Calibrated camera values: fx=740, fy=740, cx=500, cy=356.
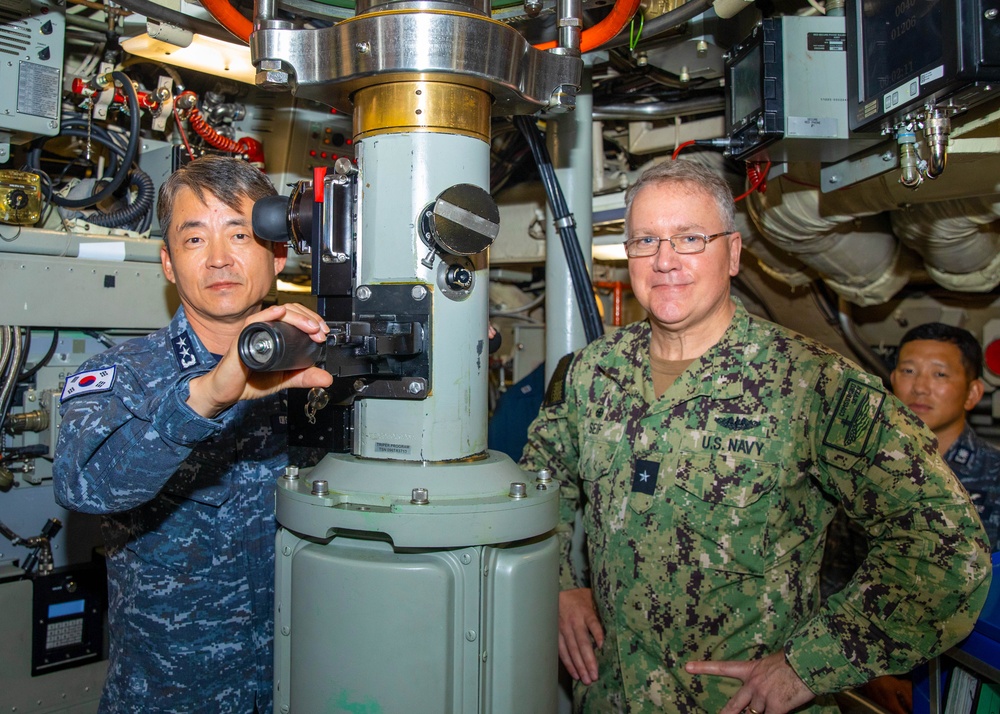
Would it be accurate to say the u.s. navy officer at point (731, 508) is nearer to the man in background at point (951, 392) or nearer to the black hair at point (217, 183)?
the black hair at point (217, 183)

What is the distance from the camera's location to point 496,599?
118 cm

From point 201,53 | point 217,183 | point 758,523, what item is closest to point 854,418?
point 758,523

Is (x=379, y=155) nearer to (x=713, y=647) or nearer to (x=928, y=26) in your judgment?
(x=928, y=26)

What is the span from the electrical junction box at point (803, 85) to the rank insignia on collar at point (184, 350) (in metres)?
1.45

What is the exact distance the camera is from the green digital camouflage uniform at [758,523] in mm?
1494

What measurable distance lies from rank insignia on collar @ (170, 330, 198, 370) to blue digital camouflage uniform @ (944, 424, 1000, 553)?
8.87ft

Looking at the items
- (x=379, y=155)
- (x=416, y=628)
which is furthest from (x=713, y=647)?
(x=379, y=155)

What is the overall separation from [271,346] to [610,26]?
1.02 metres

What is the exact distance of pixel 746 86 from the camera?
6.27 feet

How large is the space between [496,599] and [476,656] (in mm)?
90

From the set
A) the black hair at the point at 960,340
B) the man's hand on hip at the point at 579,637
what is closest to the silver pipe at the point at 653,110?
the black hair at the point at 960,340

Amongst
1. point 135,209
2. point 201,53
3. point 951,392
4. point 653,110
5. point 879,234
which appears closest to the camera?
point 201,53

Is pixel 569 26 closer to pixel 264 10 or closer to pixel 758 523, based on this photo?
pixel 264 10

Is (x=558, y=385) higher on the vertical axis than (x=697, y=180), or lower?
lower
